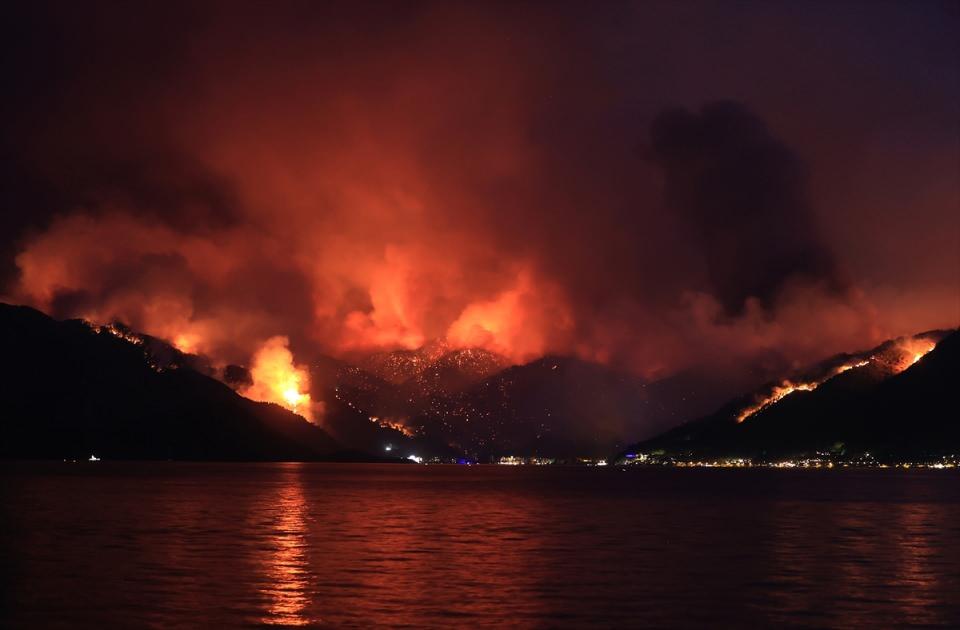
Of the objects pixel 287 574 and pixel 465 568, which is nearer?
pixel 287 574

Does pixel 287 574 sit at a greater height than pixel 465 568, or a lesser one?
greater

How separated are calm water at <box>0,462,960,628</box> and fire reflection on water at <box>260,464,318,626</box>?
209 mm

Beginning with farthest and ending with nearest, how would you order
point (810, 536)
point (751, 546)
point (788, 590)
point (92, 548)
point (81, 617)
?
point (810, 536)
point (751, 546)
point (92, 548)
point (788, 590)
point (81, 617)

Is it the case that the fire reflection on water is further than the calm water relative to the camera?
No

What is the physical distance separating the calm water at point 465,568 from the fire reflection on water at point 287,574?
0.69 feet

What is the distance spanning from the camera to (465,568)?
81.1 m

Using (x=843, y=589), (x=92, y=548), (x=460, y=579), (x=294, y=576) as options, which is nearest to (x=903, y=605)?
(x=843, y=589)

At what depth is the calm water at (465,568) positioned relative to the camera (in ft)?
200

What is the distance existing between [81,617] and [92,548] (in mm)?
37181

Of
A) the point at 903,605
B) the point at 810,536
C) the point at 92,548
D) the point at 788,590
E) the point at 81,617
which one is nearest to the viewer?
the point at 81,617

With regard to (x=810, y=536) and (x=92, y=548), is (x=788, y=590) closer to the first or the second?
(x=810, y=536)

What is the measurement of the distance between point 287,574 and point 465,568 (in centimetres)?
1232

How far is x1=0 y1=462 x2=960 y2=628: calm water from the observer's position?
60812mm

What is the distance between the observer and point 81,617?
193ft
